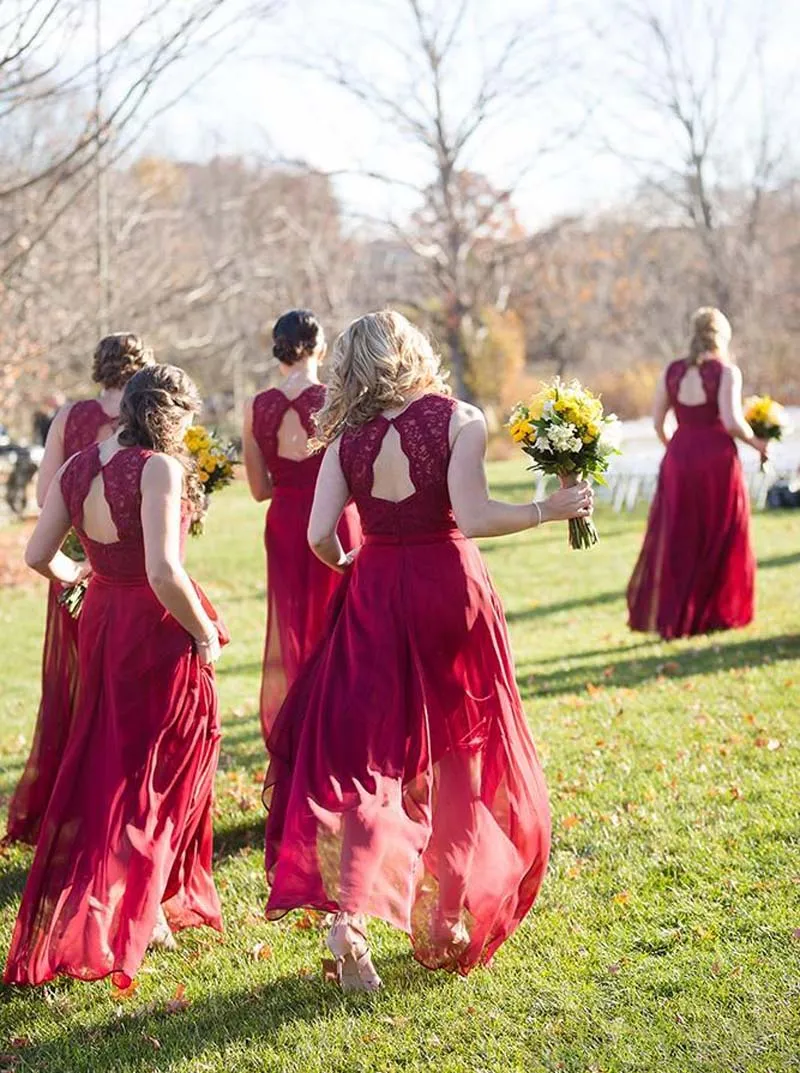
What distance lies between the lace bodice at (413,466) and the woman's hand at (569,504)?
1.19 feet

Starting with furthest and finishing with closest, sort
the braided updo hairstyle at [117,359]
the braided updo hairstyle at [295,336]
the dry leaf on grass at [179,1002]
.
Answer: the braided updo hairstyle at [295,336] < the braided updo hairstyle at [117,359] < the dry leaf on grass at [179,1002]

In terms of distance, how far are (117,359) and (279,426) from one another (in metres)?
1.25

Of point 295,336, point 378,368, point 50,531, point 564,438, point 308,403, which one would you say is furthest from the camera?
point 308,403

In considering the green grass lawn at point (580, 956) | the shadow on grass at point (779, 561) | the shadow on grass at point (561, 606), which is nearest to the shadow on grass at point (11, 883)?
the green grass lawn at point (580, 956)

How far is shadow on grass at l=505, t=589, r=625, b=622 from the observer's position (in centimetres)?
1384

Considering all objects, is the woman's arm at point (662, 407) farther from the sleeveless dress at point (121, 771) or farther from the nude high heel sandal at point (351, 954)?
the nude high heel sandal at point (351, 954)

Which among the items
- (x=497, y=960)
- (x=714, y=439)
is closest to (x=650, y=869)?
(x=497, y=960)

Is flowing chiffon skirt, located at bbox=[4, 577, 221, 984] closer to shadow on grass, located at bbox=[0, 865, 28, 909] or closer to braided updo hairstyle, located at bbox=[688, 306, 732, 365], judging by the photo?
shadow on grass, located at bbox=[0, 865, 28, 909]

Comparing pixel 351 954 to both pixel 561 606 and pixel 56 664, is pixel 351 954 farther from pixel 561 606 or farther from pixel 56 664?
A: pixel 561 606

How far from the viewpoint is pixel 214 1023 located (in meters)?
4.37

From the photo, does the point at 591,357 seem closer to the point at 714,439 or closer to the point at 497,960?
the point at 714,439

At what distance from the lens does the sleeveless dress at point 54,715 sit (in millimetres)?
6363

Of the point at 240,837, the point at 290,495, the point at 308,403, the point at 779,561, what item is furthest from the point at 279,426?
the point at 779,561

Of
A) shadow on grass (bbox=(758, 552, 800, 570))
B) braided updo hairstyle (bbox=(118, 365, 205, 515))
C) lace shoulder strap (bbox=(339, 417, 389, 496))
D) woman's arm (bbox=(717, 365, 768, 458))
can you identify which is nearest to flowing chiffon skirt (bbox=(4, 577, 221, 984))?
braided updo hairstyle (bbox=(118, 365, 205, 515))
